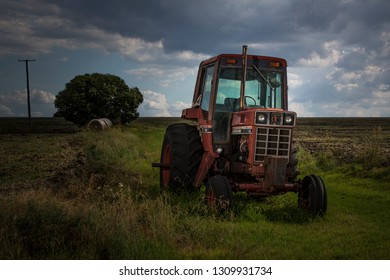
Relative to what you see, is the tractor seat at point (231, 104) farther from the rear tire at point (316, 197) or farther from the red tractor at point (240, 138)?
the rear tire at point (316, 197)

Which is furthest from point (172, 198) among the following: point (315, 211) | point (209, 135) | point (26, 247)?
Answer: point (26, 247)

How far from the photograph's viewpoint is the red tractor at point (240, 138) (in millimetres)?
9086

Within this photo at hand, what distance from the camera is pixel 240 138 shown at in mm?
9805

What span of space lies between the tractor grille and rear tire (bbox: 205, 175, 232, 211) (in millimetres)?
901

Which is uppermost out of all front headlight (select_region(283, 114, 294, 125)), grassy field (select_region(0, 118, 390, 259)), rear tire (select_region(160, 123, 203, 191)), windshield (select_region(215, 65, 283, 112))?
windshield (select_region(215, 65, 283, 112))

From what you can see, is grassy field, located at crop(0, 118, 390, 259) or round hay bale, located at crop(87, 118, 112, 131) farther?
round hay bale, located at crop(87, 118, 112, 131)

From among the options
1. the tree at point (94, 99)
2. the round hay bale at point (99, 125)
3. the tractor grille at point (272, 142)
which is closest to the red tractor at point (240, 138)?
the tractor grille at point (272, 142)

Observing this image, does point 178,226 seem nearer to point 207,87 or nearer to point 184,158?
point 184,158

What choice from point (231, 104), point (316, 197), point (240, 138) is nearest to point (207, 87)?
point (231, 104)

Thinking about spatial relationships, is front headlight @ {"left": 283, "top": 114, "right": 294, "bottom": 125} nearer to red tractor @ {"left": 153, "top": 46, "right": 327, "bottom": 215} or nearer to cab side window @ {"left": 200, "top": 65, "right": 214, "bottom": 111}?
red tractor @ {"left": 153, "top": 46, "right": 327, "bottom": 215}

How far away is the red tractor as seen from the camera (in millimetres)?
9086

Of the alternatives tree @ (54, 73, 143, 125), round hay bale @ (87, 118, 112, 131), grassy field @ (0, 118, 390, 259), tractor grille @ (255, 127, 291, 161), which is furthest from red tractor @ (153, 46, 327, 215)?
tree @ (54, 73, 143, 125)

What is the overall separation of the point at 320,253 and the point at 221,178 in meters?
2.52

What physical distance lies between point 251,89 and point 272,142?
1487mm
